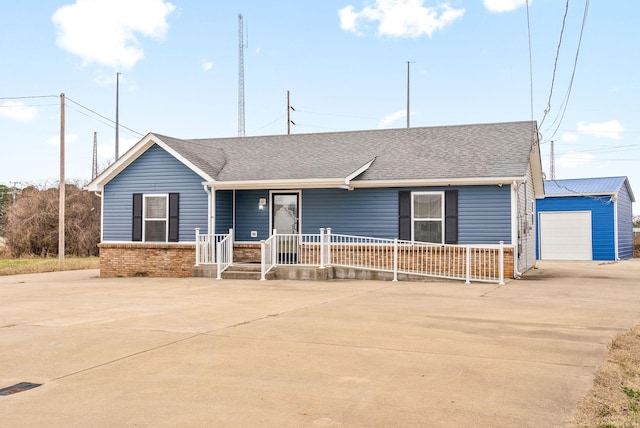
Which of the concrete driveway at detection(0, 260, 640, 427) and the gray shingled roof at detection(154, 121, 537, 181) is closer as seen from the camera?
the concrete driveway at detection(0, 260, 640, 427)

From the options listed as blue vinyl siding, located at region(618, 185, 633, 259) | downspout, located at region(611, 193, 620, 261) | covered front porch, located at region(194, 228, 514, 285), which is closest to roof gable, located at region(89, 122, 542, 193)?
covered front porch, located at region(194, 228, 514, 285)

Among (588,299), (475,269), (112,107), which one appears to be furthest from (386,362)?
(112,107)

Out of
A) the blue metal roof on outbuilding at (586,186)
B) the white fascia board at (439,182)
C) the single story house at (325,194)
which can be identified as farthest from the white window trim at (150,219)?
the blue metal roof on outbuilding at (586,186)

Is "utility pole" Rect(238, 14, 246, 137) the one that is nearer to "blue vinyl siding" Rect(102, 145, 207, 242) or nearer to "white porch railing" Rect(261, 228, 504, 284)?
"blue vinyl siding" Rect(102, 145, 207, 242)

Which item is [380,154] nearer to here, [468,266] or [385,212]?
[385,212]

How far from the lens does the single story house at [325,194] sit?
51.7 feet

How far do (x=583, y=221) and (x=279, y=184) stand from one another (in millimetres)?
15141

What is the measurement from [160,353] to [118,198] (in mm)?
12885

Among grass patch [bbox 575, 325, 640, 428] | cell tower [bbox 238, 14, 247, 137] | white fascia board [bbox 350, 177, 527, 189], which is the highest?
cell tower [bbox 238, 14, 247, 137]

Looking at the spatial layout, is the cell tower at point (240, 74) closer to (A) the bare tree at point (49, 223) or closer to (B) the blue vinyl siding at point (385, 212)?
(A) the bare tree at point (49, 223)

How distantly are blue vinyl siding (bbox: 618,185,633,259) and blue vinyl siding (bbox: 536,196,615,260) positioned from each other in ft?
3.50

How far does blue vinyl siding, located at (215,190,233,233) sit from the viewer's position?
17484 mm

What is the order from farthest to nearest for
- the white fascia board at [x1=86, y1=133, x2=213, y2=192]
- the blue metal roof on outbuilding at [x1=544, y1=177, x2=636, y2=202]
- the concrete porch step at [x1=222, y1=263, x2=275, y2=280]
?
the blue metal roof on outbuilding at [x1=544, y1=177, x2=636, y2=202] → the white fascia board at [x1=86, y1=133, x2=213, y2=192] → the concrete porch step at [x1=222, y1=263, x2=275, y2=280]

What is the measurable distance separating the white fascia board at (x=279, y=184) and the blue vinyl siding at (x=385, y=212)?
2.57 ft
